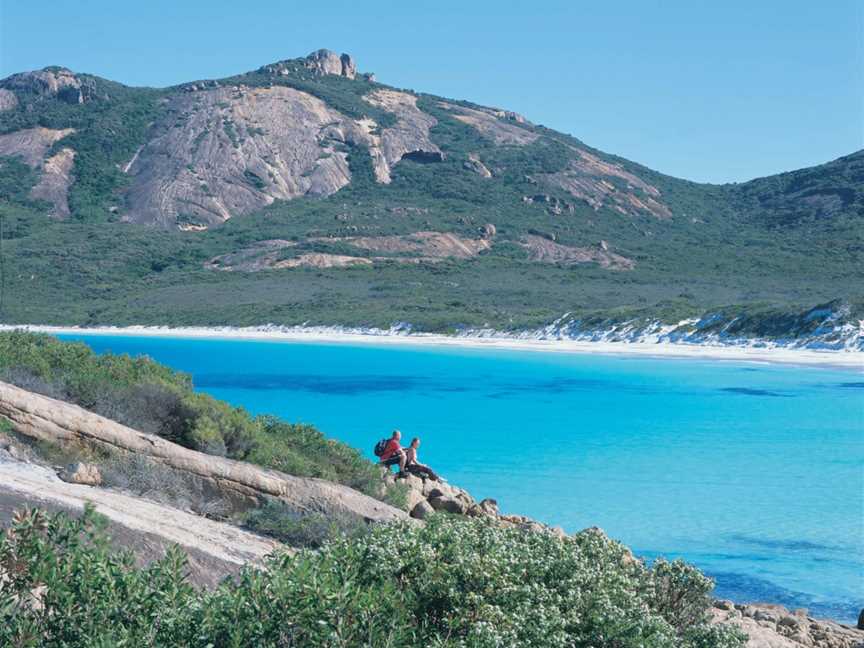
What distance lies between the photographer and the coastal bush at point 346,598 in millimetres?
4098

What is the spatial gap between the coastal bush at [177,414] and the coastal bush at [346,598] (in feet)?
12.5

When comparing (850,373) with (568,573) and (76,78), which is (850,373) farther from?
(76,78)

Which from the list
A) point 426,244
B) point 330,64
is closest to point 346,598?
point 426,244

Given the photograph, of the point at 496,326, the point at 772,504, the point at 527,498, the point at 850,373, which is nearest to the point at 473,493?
the point at 527,498

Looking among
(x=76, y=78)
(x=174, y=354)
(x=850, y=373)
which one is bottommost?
(x=174, y=354)

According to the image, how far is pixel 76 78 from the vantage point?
5468 inches

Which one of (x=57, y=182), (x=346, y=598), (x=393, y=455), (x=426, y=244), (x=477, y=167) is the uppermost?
(x=477, y=167)

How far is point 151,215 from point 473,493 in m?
98.4

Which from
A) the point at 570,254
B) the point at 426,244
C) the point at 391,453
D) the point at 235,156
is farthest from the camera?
the point at 235,156

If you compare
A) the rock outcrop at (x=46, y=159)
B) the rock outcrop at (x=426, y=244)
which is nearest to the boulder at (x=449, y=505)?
the rock outcrop at (x=426, y=244)

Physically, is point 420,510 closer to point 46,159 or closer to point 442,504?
point 442,504

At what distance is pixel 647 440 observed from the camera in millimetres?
21859

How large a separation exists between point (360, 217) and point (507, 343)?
159 feet

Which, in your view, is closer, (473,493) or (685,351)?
(473,493)
